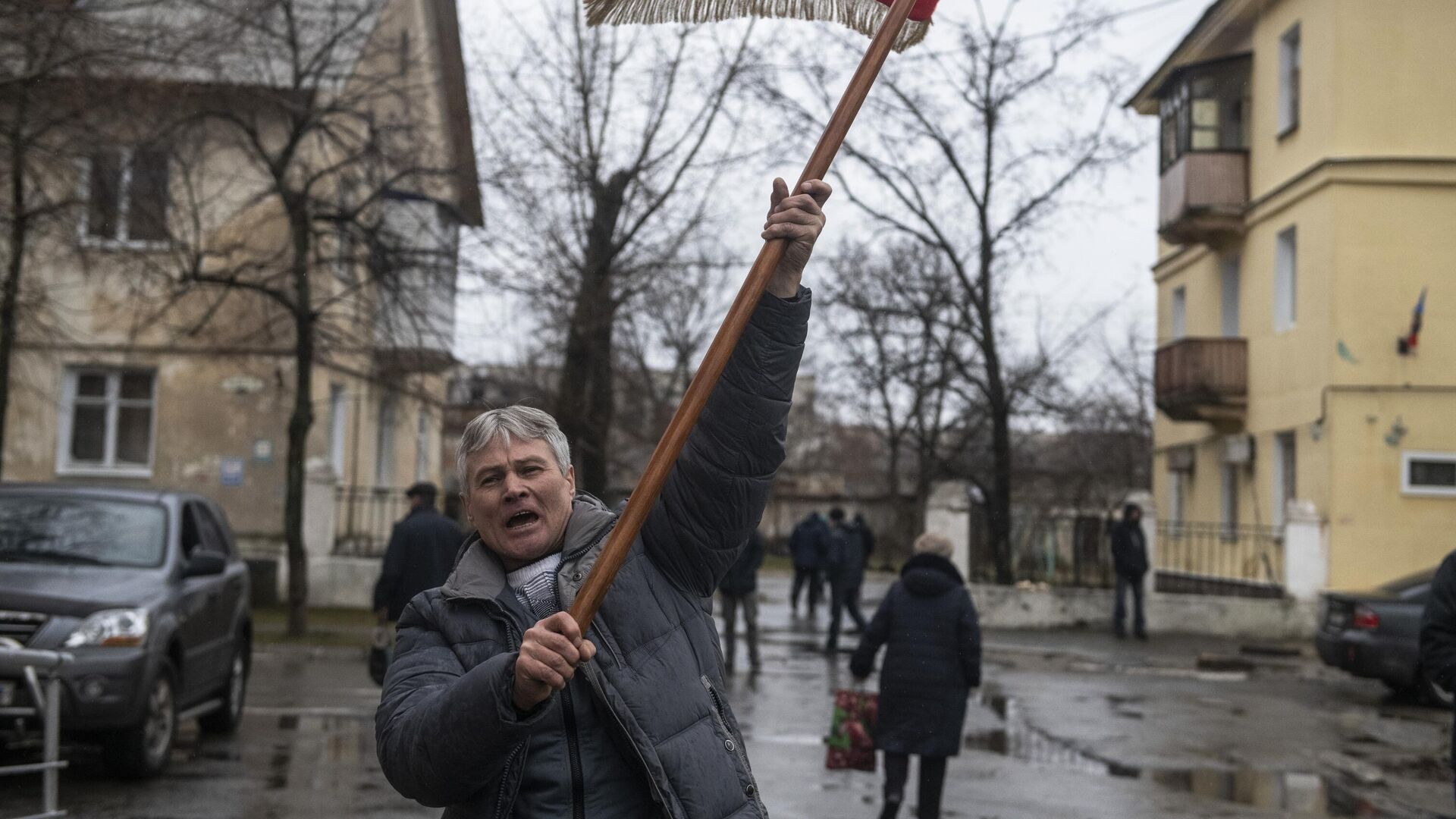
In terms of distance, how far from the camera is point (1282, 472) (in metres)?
26.2

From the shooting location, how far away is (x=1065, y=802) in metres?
9.65

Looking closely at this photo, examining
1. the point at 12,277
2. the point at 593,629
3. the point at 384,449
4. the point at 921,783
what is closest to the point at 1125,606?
the point at 921,783

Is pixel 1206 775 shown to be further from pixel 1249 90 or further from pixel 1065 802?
pixel 1249 90

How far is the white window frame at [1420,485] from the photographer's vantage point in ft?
74.3

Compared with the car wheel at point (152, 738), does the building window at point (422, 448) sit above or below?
above

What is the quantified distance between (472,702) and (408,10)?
29564mm

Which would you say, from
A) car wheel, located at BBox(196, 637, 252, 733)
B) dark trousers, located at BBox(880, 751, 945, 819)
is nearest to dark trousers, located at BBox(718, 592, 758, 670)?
car wheel, located at BBox(196, 637, 252, 733)

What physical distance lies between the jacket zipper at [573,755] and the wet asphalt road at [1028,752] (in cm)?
626

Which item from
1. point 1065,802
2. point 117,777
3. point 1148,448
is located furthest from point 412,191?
point 1148,448

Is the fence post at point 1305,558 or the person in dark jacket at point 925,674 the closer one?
the person in dark jacket at point 925,674

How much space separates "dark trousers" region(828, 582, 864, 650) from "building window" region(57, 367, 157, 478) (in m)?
12.2

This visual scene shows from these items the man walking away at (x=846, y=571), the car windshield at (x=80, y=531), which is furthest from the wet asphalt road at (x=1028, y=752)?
the man walking away at (x=846, y=571)

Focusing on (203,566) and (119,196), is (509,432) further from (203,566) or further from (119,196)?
(119,196)

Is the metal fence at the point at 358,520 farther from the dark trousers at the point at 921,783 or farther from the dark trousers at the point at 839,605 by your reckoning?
the dark trousers at the point at 921,783
